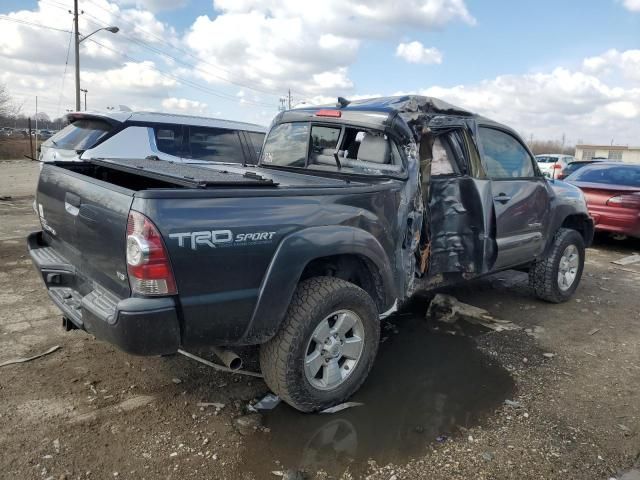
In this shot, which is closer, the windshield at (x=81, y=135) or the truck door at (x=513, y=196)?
the truck door at (x=513, y=196)

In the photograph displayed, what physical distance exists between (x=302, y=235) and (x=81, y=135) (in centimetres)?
566

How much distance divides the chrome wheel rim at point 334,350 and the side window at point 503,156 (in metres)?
2.10

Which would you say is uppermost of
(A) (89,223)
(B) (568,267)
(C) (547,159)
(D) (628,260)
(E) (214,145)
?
(C) (547,159)

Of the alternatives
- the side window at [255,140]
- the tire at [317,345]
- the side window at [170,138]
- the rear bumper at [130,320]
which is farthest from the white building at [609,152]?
the rear bumper at [130,320]

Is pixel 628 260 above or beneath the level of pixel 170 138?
beneath

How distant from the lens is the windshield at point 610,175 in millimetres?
8758

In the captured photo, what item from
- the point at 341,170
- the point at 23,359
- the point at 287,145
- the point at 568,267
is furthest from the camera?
the point at 568,267

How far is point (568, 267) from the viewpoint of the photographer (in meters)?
5.62

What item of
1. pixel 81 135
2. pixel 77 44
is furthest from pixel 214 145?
pixel 77 44

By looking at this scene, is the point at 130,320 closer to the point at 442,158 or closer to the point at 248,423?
the point at 248,423

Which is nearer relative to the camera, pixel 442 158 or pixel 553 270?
pixel 442 158

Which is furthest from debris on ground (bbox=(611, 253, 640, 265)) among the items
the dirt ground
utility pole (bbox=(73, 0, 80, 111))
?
utility pole (bbox=(73, 0, 80, 111))

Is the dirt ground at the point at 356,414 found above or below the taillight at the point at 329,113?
below

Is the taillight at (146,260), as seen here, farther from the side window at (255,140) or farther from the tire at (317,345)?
the side window at (255,140)
